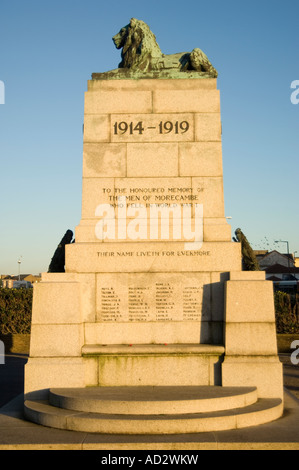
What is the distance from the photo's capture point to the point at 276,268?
3570 inches

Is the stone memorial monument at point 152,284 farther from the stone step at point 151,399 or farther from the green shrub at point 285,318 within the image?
the green shrub at point 285,318

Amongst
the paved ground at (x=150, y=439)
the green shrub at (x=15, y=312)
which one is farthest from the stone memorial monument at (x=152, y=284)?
the green shrub at (x=15, y=312)

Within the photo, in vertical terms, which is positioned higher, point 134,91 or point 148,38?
point 148,38

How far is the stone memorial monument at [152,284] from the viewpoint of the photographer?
8.62 m

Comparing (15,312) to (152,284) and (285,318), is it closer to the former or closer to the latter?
(285,318)

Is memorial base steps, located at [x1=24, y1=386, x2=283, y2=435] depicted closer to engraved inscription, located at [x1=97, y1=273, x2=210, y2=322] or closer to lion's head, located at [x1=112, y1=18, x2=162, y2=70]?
engraved inscription, located at [x1=97, y1=273, x2=210, y2=322]

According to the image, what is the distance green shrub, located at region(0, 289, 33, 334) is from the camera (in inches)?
887

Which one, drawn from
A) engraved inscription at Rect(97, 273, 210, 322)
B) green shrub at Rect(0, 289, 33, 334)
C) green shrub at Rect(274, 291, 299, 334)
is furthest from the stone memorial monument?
green shrub at Rect(0, 289, 33, 334)

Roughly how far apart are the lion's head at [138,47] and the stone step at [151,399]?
7022mm

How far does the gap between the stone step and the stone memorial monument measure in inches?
0.9
